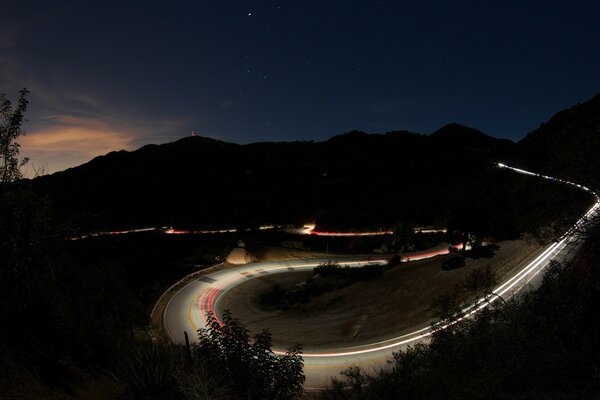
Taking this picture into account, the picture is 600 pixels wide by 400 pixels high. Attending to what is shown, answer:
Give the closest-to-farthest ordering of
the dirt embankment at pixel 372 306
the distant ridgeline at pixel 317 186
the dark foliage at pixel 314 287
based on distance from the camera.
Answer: the dirt embankment at pixel 372 306 < the dark foliage at pixel 314 287 < the distant ridgeline at pixel 317 186

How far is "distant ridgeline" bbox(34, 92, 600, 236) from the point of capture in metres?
70.0

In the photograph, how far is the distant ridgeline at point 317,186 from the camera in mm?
70000

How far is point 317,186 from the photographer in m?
126

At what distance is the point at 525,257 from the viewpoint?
945 inches

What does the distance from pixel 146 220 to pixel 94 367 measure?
4145 inches

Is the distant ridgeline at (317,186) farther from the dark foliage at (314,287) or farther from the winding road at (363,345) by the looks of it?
the winding road at (363,345)

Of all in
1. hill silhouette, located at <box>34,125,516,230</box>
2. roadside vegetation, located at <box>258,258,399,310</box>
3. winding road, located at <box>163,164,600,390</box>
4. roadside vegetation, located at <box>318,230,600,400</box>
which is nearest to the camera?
roadside vegetation, located at <box>318,230,600,400</box>

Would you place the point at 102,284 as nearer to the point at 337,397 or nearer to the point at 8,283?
the point at 8,283

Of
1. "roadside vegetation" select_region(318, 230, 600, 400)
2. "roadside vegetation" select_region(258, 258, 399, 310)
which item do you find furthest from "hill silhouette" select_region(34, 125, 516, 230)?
"roadside vegetation" select_region(318, 230, 600, 400)

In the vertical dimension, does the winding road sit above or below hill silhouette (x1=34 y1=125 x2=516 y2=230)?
below

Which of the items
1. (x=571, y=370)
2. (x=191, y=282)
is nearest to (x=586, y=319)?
(x=571, y=370)

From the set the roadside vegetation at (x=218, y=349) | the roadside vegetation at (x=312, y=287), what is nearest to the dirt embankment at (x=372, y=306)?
the roadside vegetation at (x=312, y=287)

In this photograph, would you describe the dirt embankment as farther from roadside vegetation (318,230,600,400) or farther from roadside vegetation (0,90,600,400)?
roadside vegetation (318,230,600,400)

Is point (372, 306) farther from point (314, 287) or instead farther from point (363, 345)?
point (314, 287)
